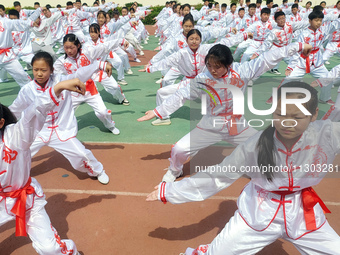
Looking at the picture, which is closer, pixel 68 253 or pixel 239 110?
pixel 68 253

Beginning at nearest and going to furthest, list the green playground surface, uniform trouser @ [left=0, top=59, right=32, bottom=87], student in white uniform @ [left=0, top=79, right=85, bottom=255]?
student in white uniform @ [left=0, top=79, right=85, bottom=255] → the green playground surface → uniform trouser @ [left=0, top=59, right=32, bottom=87]

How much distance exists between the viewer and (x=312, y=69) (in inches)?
289

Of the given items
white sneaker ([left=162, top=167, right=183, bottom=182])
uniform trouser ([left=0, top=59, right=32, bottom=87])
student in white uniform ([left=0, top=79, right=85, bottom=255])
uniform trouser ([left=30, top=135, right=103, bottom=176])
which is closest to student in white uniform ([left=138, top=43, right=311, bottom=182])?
white sneaker ([left=162, top=167, right=183, bottom=182])

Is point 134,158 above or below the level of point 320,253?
below

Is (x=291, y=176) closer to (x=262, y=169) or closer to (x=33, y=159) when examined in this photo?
(x=262, y=169)

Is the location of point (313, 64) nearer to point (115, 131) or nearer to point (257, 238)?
Result: point (115, 131)

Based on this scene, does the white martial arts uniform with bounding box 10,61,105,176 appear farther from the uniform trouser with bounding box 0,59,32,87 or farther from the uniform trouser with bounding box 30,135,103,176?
the uniform trouser with bounding box 0,59,32,87

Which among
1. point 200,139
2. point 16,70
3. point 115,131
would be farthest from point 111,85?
point 200,139

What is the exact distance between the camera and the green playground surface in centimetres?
591

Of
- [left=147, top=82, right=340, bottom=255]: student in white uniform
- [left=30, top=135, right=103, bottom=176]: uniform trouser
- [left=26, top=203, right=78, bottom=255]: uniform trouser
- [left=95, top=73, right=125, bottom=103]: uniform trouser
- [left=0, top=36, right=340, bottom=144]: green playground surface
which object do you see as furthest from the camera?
[left=95, top=73, right=125, bottom=103]: uniform trouser

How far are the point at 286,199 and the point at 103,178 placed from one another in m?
2.65

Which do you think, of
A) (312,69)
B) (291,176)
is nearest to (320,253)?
(291,176)

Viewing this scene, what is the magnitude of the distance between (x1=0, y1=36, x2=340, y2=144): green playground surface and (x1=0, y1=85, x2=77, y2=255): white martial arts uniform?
9.66 ft

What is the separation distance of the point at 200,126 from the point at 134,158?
1.41m
